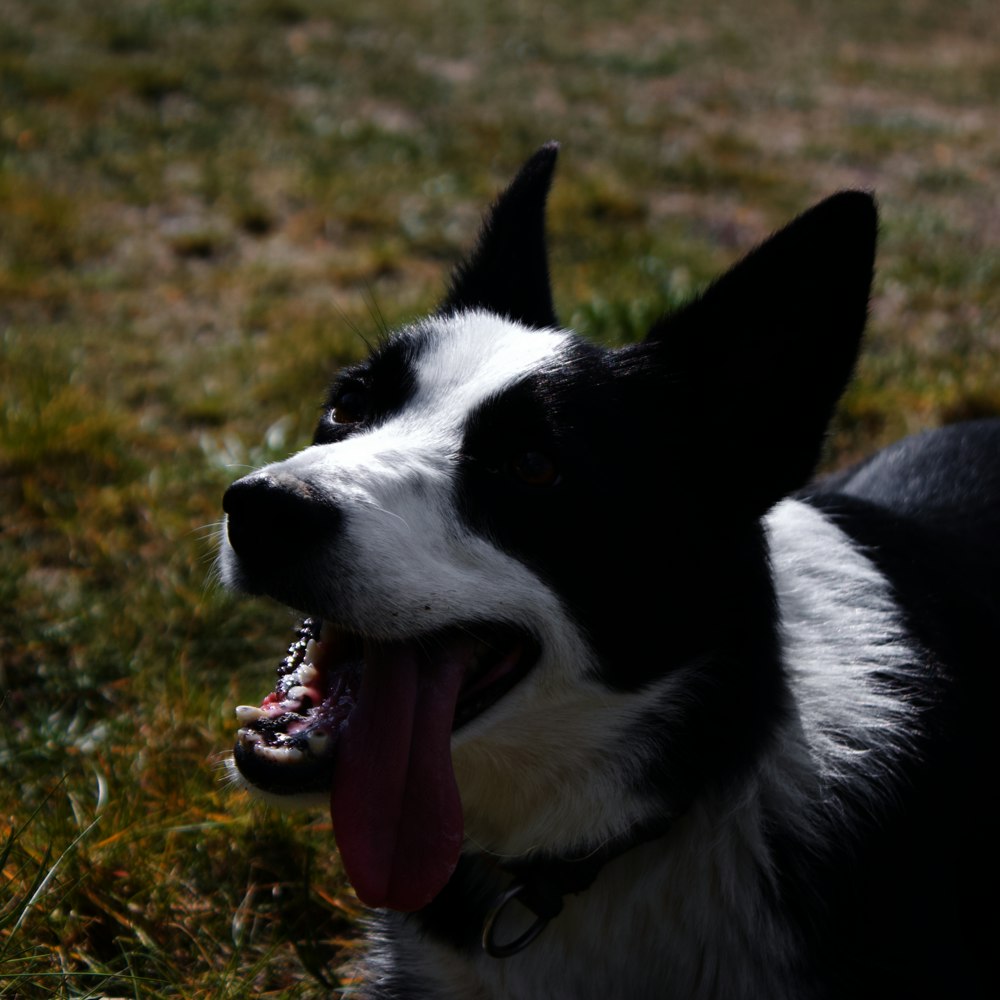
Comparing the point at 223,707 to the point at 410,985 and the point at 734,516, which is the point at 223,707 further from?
the point at 734,516

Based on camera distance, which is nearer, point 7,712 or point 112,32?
point 7,712

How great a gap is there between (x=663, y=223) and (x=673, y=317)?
4434 millimetres

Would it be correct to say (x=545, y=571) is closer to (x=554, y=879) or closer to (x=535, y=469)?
(x=535, y=469)

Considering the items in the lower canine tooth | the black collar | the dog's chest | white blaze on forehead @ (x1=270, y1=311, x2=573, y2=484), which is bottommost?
the dog's chest

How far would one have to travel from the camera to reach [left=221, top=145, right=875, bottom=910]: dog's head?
1869mm

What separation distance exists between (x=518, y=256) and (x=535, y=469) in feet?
2.57

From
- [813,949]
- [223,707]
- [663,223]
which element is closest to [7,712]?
[223,707]

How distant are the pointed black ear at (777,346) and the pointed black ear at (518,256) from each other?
1.58 ft

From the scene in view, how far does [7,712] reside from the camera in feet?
9.51

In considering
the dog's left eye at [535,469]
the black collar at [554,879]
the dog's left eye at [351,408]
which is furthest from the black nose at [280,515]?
the black collar at [554,879]

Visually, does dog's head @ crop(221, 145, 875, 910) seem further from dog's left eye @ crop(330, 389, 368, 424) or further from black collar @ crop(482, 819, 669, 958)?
dog's left eye @ crop(330, 389, 368, 424)

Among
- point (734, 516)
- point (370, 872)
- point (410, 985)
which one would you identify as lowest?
point (410, 985)

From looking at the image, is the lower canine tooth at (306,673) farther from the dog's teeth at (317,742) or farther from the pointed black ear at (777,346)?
the pointed black ear at (777,346)

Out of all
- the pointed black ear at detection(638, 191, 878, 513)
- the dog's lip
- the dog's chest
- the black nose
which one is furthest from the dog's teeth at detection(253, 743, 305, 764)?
the pointed black ear at detection(638, 191, 878, 513)
